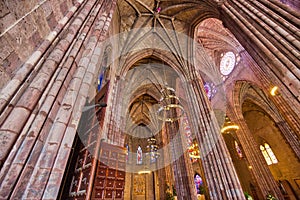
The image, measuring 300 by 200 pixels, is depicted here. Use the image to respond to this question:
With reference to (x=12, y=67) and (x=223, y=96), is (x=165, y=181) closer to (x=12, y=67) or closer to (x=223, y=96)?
(x=223, y=96)

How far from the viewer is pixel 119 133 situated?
22.1 ft

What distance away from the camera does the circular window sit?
11305 millimetres

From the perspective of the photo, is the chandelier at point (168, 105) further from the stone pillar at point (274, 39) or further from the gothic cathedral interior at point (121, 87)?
the stone pillar at point (274, 39)

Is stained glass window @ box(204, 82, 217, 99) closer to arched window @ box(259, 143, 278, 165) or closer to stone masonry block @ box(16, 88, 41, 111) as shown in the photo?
arched window @ box(259, 143, 278, 165)

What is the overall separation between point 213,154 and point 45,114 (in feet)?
21.3

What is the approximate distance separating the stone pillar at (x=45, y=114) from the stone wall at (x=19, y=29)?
0.33m

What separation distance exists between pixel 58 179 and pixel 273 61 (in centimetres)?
475

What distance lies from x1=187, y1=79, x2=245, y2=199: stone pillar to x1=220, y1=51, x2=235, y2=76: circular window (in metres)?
5.82

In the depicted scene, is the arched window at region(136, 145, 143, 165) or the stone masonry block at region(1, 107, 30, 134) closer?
the stone masonry block at region(1, 107, 30, 134)

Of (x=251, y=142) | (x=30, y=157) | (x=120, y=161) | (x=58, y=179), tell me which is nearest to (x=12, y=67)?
(x=30, y=157)

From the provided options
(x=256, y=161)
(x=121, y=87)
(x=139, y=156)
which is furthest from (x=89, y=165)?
(x=139, y=156)

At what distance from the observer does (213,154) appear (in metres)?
5.95

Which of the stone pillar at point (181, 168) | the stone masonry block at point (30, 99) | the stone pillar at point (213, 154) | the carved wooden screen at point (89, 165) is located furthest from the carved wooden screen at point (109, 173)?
the stone pillar at point (181, 168)

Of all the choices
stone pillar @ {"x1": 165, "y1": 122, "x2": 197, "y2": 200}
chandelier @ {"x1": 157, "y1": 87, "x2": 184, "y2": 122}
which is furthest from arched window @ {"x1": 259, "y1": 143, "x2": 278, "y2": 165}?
stone pillar @ {"x1": 165, "y1": 122, "x2": 197, "y2": 200}
